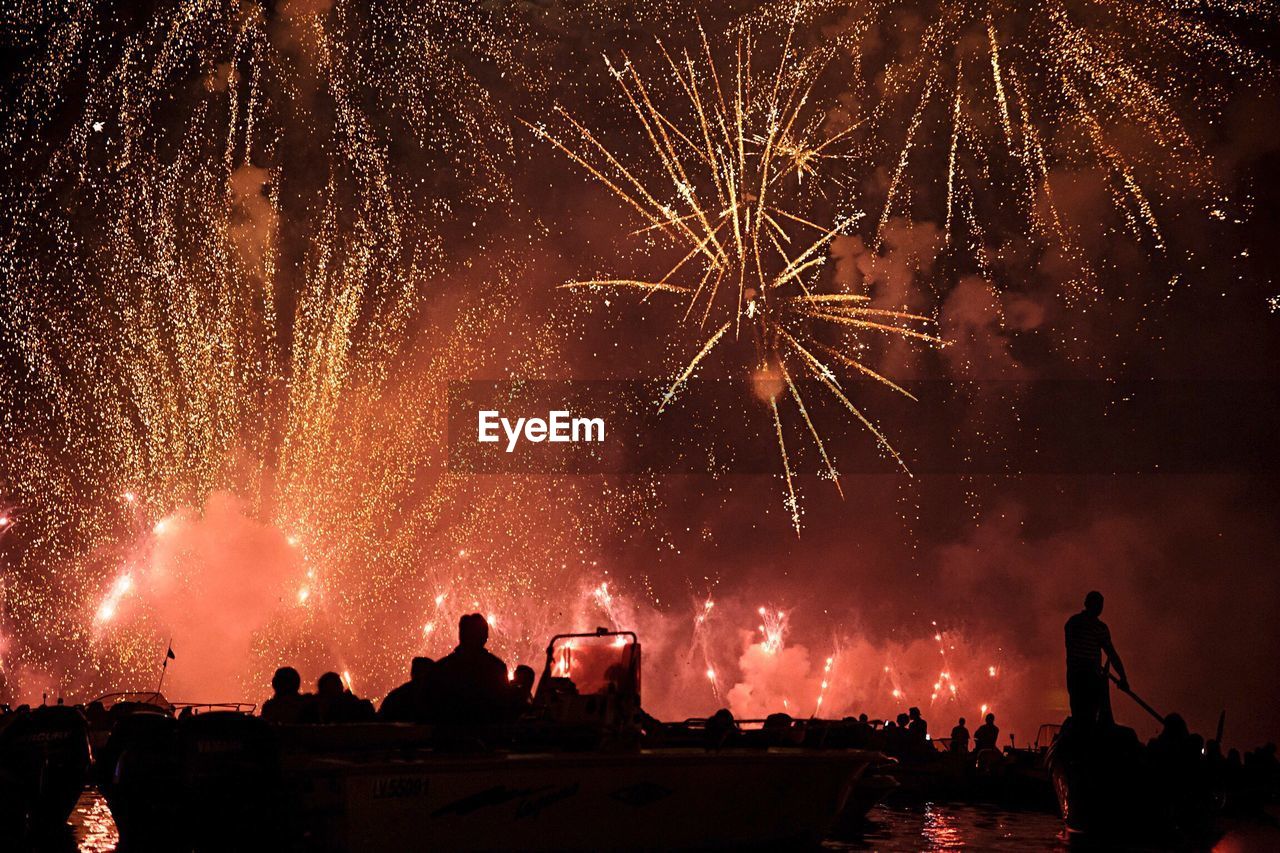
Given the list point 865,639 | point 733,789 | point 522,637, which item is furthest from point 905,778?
point 522,637

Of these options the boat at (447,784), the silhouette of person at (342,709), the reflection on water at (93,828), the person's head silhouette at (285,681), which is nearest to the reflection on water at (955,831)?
the boat at (447,784)

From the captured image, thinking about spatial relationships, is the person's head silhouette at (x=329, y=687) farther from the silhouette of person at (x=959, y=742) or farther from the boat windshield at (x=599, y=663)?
the silhouette of person at (x=959, y=742)

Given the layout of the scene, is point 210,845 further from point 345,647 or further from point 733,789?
point 345,647

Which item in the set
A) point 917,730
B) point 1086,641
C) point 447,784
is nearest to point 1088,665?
point 1086,641

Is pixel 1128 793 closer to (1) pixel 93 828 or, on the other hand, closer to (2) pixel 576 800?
(2) pixel 576 800

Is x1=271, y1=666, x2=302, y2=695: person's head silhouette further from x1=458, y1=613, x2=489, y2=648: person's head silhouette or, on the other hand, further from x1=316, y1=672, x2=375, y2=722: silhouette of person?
x1=458, y1=613, x2=489, y2=648: person's head silhouette

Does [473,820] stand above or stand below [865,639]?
below

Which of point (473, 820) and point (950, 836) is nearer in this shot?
point (473, 820)

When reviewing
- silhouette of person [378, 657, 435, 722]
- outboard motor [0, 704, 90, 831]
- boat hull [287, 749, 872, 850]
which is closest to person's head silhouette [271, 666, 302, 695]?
silhouette of person [378, 657, 435, 722]
